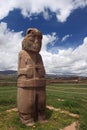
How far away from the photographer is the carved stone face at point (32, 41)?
14719mm

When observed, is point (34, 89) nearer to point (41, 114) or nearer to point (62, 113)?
point (41, 114)

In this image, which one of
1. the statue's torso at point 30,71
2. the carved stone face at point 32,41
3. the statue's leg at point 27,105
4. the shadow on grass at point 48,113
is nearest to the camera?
the statue's leg at point 27,105

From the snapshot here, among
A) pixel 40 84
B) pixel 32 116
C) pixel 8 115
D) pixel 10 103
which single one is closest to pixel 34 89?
pixel 40 84

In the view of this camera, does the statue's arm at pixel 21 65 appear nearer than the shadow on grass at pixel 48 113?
Yes

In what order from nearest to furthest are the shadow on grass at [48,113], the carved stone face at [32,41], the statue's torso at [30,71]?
the statue's torso at [30,71]
the carved stone face at [32,41]
the shadow on grass at [48,113]

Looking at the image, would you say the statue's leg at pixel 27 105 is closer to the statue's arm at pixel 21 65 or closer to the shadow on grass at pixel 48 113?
the statue's arm at pixel 21 65

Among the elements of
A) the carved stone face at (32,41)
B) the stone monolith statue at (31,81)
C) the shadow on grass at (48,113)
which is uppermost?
the carved stone face at (32,41)

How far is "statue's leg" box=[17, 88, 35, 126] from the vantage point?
46.3ft

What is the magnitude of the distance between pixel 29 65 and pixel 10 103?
5.74 metres

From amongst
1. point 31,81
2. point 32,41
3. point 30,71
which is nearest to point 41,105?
point 31,81

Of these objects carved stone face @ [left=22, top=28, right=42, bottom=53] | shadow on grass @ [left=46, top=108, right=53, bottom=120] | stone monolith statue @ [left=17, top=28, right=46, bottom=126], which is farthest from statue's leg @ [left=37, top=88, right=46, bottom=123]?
carved stone face @ [left=22, top=28, right=42, bottom=53]

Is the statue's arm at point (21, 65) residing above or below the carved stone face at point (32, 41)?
below

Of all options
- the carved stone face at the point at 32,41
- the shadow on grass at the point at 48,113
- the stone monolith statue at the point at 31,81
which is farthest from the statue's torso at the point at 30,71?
the shadow on grass at the point at 48,113

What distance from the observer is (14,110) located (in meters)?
16.3
